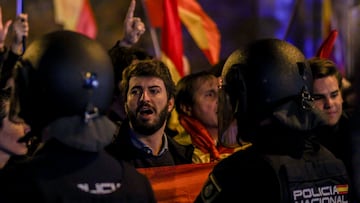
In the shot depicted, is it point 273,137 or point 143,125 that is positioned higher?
point 273,137

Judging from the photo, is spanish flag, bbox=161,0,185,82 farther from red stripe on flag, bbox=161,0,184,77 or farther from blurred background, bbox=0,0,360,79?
blurred background, bbox=0,0,360,79

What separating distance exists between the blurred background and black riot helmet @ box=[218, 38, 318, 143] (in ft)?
A: 25.7

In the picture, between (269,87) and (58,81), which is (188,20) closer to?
(269,87)

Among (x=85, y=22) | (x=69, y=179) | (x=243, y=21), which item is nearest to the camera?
(x=69, y=179)

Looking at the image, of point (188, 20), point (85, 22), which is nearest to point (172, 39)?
point (188, 20)

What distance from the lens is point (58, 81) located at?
3.37 meters

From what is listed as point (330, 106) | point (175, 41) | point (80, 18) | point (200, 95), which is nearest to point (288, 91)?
point (330, 106)

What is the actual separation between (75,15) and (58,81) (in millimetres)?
5040

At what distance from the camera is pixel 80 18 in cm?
834

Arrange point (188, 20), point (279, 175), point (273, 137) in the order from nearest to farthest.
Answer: point (279, 175) → point (273, 137) → point (188, 20)

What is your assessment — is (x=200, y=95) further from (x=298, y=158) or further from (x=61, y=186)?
(x=61, y=186)

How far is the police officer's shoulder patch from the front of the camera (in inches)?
147

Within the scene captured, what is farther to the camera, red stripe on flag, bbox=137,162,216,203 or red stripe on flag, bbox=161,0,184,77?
red stripe on flag, bbox=161,0,184,77

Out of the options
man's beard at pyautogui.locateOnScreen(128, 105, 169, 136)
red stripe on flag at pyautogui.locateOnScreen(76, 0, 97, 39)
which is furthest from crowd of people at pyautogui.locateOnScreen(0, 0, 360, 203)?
red stripe on flag at pyautogui.locateOnScreen(76, 0, 97, 39)
